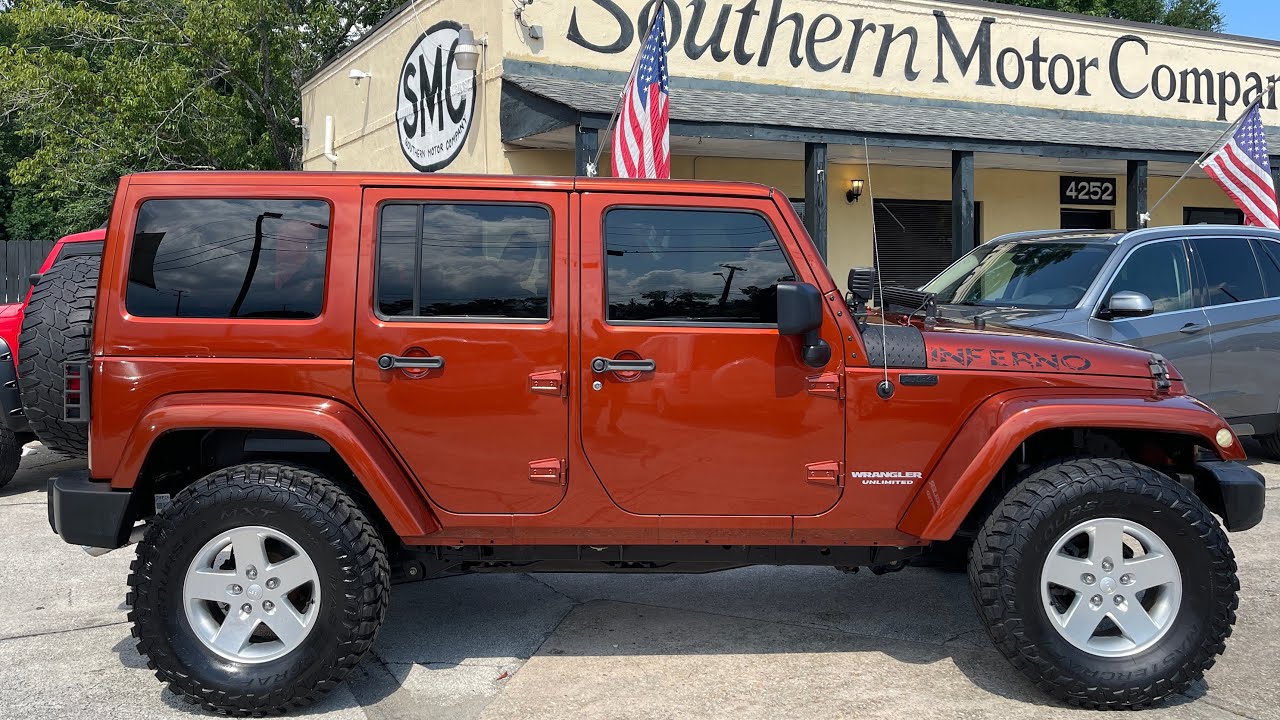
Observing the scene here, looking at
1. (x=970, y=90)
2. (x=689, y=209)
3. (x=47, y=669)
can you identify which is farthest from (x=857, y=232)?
(x=47, y=669)

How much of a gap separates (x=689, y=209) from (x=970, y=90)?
12737 mm

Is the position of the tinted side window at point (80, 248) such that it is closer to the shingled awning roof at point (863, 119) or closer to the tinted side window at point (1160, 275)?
the shingled awning roof at point (863, 119)

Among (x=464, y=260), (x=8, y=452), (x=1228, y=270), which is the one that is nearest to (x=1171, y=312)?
(x=1228, y=270)

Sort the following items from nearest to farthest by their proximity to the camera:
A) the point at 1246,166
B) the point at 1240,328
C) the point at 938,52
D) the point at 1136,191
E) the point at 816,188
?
the point at 1240,328, the point at 1246,166, the point at 816,188, the point at 1136,191, the point at 938,52

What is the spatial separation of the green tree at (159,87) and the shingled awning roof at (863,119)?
10.5 m

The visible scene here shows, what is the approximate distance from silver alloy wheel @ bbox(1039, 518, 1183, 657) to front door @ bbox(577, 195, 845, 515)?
0.90 meters

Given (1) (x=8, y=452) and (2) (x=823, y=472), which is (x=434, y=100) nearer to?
(1) (x=8, y=452)

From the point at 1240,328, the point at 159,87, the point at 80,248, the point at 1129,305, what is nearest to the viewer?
the point at 1129,305

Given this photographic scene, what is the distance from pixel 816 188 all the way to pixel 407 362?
9514 mm

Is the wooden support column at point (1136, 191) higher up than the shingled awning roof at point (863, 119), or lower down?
lower down

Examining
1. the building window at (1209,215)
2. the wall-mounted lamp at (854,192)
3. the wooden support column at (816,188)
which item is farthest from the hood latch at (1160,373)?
the building window at (1209,215)

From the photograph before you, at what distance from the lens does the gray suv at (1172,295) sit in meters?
6.79

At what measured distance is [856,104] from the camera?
14141 millimetres

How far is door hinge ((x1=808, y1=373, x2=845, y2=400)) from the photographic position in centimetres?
386
